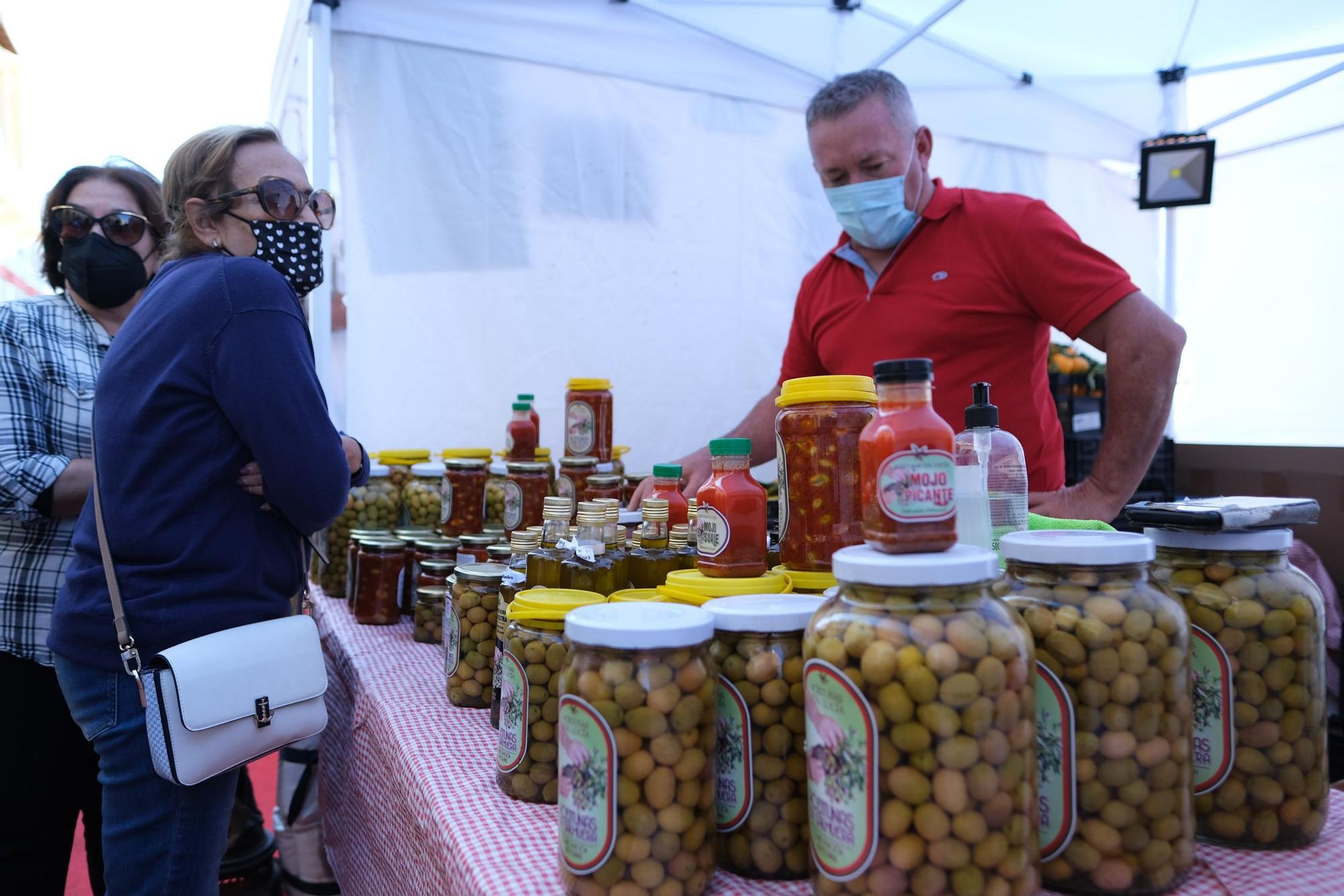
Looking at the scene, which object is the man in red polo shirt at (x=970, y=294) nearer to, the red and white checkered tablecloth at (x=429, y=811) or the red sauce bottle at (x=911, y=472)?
the red and white checkered tablecloth at (x=429, y=811)

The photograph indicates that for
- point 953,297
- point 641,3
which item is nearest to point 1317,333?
point 953,297

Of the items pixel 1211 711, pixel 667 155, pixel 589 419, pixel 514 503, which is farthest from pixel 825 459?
pixel 667 155

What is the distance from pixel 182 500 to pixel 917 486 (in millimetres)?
1233

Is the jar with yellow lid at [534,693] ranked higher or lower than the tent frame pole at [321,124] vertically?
lower

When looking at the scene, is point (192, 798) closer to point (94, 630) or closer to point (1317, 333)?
point (94, 630)

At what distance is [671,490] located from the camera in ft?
5.07

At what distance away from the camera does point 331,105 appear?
299 centimetres

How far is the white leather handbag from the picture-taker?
1.35 metres

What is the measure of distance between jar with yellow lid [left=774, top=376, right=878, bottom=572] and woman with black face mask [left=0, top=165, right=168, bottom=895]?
5.17 feet

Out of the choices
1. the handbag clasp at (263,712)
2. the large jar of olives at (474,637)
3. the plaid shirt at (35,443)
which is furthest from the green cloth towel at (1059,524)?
the plaid shirt at (35,443)

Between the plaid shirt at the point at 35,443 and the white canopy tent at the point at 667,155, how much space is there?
1.04m

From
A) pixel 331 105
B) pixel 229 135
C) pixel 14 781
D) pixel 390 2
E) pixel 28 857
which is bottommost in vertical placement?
pixel 28 857

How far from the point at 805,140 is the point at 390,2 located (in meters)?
1.80

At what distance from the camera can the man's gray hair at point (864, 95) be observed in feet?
7.18
